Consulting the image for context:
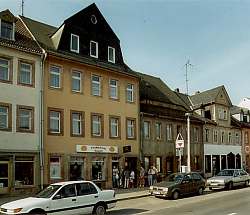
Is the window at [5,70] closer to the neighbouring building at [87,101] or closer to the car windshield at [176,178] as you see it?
A: the neighbouring building at [87,101]

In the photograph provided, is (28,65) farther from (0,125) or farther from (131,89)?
(131,89)

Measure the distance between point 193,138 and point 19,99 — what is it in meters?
22.8

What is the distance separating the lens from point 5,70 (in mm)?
27891

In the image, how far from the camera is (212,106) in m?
51.3

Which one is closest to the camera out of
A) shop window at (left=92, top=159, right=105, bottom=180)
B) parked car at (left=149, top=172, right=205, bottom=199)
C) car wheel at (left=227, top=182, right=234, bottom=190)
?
parked car at (left=149, top=172, right=205, bottom=199)

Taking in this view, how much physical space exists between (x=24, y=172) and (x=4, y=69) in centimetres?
652

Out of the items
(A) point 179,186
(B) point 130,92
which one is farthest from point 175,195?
(B) point 130,92

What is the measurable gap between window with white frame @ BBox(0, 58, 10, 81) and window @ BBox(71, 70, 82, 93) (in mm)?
5379

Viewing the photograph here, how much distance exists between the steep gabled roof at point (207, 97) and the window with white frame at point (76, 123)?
873 inches

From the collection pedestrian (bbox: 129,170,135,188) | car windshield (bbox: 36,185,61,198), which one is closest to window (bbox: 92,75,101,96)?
pedestrian (bbox: 129,170,135,188)

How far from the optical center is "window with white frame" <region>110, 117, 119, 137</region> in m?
35.2

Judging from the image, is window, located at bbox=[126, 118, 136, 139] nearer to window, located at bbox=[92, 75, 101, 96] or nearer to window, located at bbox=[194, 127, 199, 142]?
window, located at bbox=[92, 75, 101, 96]

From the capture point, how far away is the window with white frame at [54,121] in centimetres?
3027

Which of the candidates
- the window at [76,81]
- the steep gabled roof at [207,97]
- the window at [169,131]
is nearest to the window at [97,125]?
the window at [76,81]
